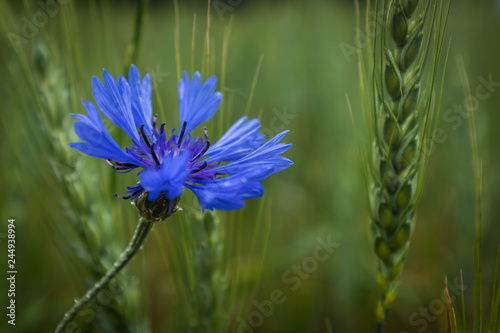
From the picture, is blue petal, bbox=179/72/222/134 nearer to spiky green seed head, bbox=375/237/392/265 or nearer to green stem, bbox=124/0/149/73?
green stem, bbox=124/0/149/73

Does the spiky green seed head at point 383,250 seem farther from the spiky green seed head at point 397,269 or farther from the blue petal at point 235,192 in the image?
the blue petal at point 235,192

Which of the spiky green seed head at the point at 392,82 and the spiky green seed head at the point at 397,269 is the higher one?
the spiky green seed head at the point at 392,82

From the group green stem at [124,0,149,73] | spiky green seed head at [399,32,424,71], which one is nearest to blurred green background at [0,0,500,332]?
green stem at [124,0,149,73]

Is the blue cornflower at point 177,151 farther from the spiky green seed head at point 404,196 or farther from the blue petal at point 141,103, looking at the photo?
the spiky green seed head at point 404,196

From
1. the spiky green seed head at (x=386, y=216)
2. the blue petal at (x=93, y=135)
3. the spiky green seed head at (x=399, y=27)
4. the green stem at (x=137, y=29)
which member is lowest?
the spiky green seed head at (x=386, y=216)

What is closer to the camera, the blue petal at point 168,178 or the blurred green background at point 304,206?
the blue petal at point 168,178

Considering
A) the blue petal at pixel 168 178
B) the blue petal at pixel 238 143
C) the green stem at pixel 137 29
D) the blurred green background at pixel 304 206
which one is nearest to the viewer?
the blue petal at pixel 168 178

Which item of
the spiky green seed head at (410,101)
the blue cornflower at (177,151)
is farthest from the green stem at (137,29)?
the spiky green seed head at (410,101)

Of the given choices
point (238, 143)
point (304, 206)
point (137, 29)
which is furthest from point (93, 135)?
point (304, 206)

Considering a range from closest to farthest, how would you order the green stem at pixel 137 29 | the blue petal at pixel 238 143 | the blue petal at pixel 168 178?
1. the blue petal at pixel 168 178
2. the blue petal at pixel 238 143
3. the green stem at pixel 137 29
